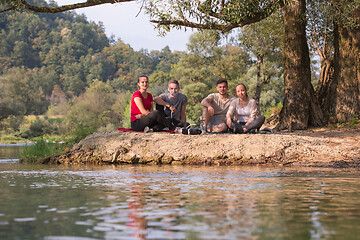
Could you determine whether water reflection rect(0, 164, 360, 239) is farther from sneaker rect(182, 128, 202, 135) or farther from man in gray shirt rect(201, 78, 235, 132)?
man in gray shirt rect(201, 78, 235, 132)

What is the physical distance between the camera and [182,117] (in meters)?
13.5

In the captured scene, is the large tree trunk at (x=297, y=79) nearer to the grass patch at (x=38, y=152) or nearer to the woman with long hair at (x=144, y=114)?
the woman with long hair at (x=144, y=114)

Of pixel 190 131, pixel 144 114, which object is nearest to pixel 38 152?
pixel 144 114

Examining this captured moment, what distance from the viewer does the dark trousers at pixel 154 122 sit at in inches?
501

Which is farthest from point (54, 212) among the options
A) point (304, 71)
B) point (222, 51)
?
point (222, 51)

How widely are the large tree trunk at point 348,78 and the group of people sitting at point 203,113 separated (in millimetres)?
5783

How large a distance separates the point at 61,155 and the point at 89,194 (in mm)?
6987

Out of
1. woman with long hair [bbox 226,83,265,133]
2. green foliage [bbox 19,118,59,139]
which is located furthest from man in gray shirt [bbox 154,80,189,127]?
green foliage [bbox 19,118,59,139]

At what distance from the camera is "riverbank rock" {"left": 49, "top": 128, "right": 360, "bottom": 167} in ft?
37.9

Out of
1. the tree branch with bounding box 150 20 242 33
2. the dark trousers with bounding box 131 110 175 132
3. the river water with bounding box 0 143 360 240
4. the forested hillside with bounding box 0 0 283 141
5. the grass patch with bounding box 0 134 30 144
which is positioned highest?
the forested hillside with bounding box 0 0 283 141

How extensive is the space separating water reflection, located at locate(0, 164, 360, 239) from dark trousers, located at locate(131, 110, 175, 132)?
13.2ft

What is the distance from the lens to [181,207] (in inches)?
210

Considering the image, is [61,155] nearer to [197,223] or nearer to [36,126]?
[197,223]

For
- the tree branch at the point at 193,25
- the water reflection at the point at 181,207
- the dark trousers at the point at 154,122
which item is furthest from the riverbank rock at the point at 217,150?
the tree branch at the point at 193,25
